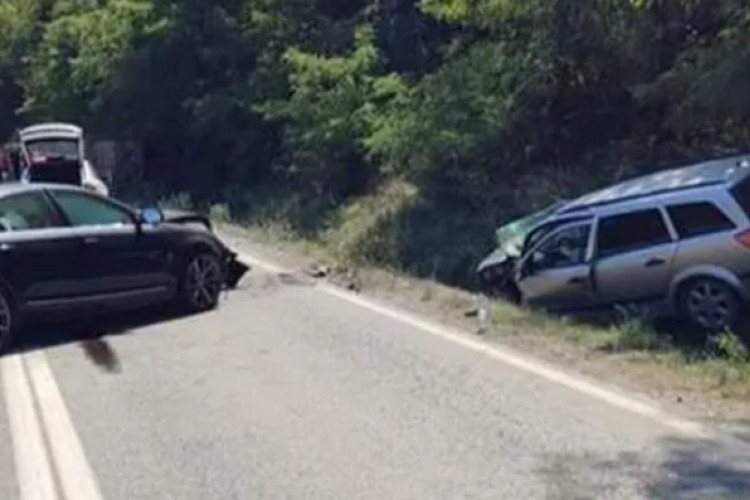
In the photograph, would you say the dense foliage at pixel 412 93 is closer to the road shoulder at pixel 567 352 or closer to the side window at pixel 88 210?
the road shoulder at pixel 567 352

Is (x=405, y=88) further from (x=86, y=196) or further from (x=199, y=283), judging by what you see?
(x=86, y=196)

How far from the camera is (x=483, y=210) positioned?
20219 millimetres

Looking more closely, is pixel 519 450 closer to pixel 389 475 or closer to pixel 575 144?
pixel 389 475

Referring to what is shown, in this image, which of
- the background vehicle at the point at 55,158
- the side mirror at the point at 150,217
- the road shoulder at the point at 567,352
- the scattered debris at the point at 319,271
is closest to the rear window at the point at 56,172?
the background vehicle at the point at 55,158

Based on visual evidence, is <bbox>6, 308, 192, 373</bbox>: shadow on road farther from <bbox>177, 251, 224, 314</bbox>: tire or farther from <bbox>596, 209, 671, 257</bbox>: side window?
<bbox>596, 209, 671, 257</bbox>: side window

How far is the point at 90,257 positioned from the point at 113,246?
373mm

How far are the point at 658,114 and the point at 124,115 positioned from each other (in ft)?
62.6

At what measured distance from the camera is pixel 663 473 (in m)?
7.10

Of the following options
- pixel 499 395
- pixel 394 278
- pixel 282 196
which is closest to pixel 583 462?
pixel 499 395

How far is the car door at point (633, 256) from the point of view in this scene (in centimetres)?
1347

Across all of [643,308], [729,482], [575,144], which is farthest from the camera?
[575,144]

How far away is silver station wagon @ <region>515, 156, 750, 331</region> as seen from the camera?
12.9 m

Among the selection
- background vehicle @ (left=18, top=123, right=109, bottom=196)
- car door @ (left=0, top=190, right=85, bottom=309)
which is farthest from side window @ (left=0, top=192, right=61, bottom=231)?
background vehicle @ (left=18, top=123, right=109, bottom=196)

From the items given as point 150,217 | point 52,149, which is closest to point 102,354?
point 150,217
